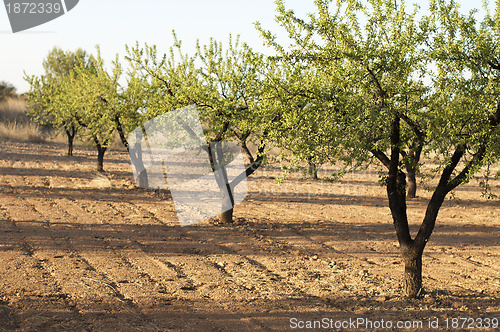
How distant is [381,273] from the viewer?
8.41m

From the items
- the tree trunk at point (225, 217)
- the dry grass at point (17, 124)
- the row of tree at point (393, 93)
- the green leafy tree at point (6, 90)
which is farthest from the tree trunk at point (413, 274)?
the green leafy tree at point (6, 90)

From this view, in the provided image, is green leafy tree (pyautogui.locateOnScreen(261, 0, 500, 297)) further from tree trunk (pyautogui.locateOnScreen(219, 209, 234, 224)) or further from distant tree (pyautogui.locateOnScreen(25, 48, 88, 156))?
distant tree (pyautogui.locateOnScreen(25, 48, 88, 156))

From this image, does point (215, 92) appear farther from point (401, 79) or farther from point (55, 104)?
point (55, 104)

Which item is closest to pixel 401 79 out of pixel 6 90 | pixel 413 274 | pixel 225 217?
pixel 413 274

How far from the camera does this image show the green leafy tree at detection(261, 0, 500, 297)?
5.87 meters

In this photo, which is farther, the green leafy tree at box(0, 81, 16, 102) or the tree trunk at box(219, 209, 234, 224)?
the green leafy tree at box(0, 81, 16, 102)

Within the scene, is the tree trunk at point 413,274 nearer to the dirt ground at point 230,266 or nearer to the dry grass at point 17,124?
the dirt ground at point 230,266

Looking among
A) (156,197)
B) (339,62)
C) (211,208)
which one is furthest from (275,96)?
(156,197)

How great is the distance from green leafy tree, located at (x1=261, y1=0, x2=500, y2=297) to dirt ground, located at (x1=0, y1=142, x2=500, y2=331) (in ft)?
7.51

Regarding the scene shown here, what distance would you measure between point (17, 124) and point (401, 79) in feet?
150

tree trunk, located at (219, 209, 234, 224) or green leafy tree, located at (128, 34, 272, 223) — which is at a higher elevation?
green leafy tree, located at (128, 34, 272, 223)

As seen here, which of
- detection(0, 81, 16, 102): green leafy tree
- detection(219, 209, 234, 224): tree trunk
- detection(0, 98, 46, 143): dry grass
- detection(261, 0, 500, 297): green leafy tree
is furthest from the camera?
detection(0, 81, 16, 102): green leafy tree

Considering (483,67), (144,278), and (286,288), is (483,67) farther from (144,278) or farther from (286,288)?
(144,278)

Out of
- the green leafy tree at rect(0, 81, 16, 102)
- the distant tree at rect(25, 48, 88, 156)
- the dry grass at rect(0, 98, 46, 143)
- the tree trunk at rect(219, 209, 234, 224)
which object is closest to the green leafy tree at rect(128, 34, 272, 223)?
the tree trunk at rect(219, 209, 234, 224)
